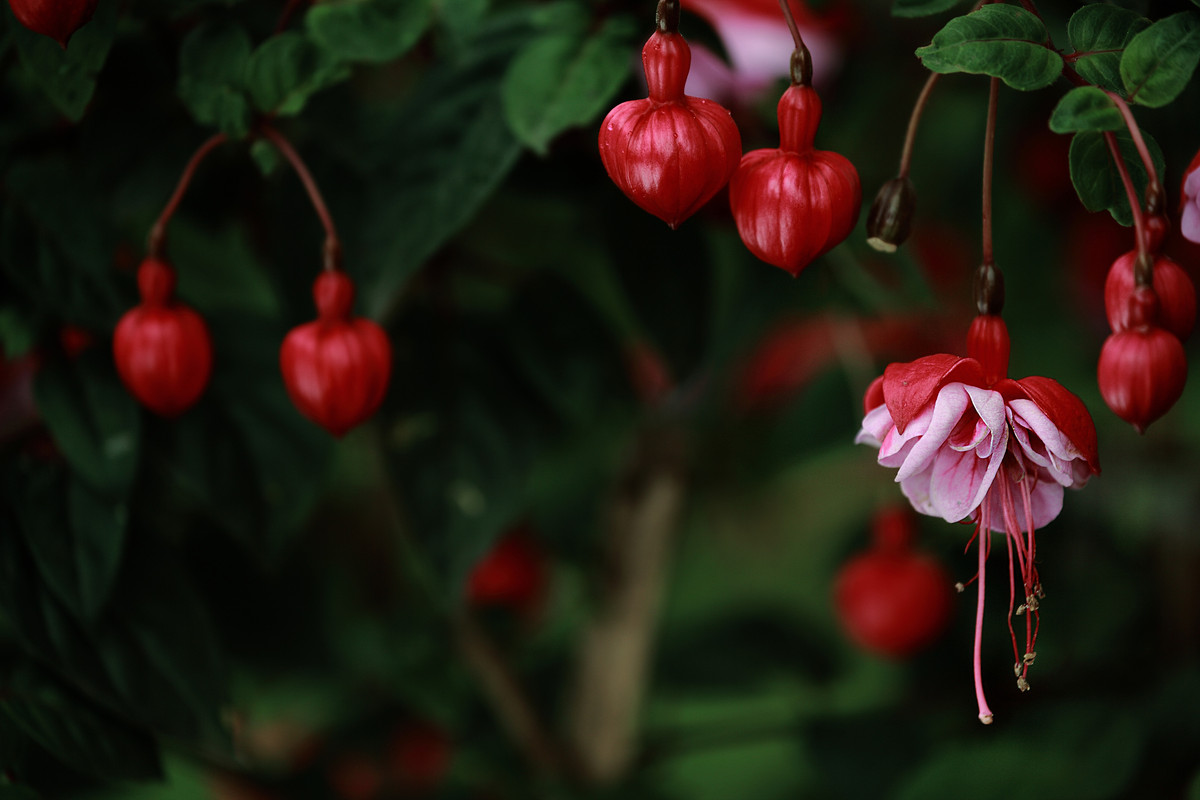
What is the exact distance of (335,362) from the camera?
33 centimetres

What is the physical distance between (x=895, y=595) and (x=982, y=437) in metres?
0.32

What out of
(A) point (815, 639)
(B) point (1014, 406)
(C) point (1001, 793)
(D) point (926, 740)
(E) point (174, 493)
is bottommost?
(A) point (815, 639)

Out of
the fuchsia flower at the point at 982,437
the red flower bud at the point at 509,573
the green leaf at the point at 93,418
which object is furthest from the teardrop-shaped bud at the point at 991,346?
the red flower bud at the point at 509,573

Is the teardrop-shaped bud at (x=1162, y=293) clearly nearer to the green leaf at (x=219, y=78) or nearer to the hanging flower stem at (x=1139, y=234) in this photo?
the hanging flower stem at (x=1139, y=234)

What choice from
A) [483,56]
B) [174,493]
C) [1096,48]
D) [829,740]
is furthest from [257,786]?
[1096,48]

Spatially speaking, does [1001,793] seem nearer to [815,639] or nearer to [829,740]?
[829,740]

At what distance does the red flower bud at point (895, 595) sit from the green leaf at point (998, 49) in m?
0.37

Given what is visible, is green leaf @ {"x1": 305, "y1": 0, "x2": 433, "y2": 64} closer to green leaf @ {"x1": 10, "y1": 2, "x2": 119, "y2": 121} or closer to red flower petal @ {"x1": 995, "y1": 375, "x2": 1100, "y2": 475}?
green leaf @ {"x1": 10, "y1": 2, "x2": 119, "y2": 121}

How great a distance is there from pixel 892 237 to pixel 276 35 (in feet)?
0.76

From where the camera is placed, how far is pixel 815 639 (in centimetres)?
87

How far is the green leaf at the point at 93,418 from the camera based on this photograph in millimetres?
393

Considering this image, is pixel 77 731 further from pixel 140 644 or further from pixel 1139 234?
pixel 1139 234

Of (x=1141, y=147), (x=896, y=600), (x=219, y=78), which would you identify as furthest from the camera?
(x=896, y=600)

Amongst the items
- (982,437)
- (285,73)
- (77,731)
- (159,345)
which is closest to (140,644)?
(77,731)
